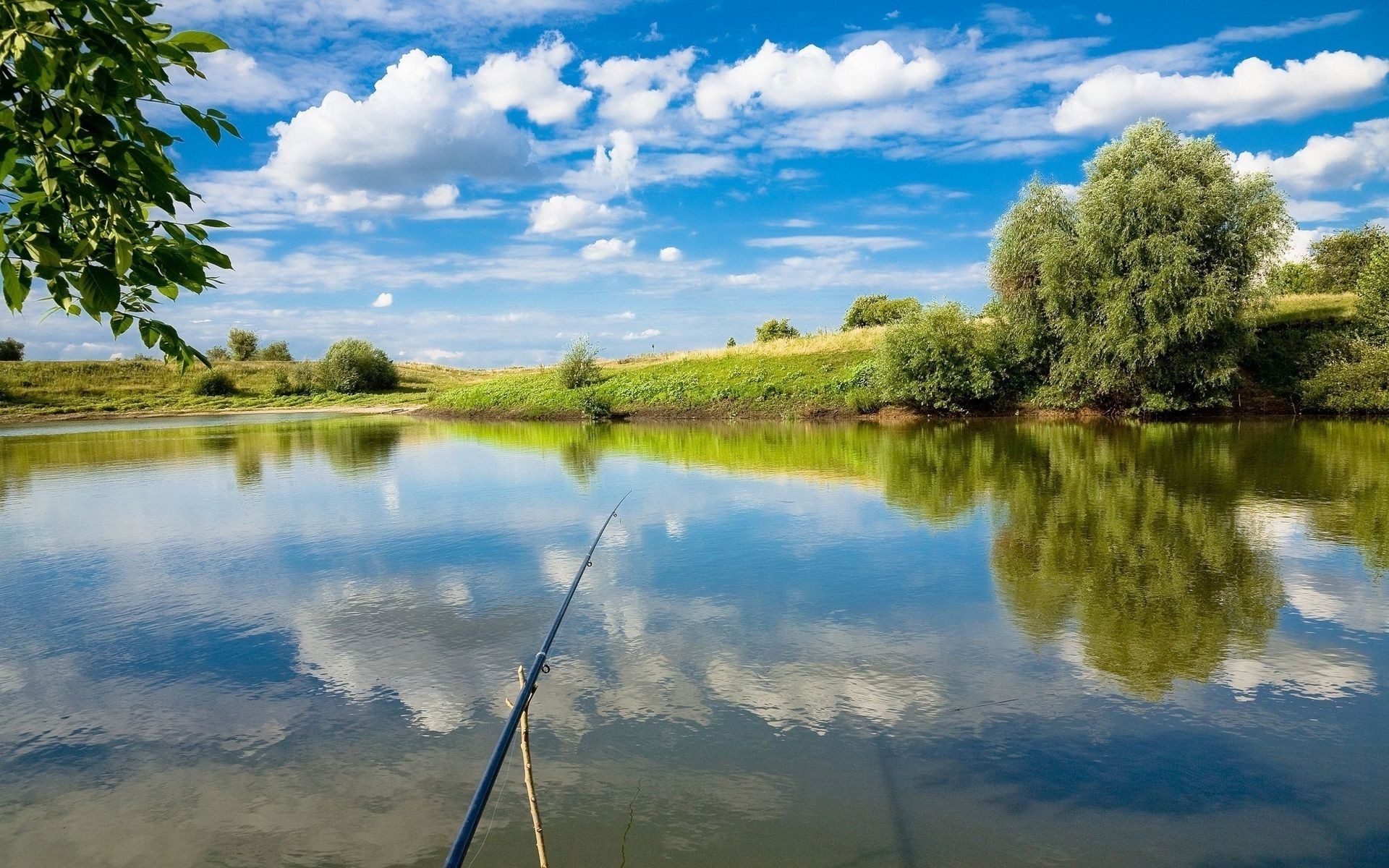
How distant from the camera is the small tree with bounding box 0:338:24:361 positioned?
9238 cm

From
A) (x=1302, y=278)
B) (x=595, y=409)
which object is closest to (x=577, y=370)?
(x=595, y=409)

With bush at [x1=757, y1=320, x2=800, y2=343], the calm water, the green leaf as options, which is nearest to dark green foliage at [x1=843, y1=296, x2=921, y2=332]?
bush at [x1=757, y1=320, x2=800, y2=343]

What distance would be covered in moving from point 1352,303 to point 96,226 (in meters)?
55.8

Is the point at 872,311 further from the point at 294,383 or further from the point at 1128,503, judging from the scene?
the point at 1128,503

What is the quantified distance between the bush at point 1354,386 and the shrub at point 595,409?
3812 cm

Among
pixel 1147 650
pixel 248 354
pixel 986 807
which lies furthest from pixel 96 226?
pixel 248 354

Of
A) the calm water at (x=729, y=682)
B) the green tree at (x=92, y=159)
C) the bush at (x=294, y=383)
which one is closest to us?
the green tree at (x=92, y=159)

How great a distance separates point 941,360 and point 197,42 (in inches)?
1700

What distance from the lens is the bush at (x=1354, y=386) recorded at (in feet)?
119

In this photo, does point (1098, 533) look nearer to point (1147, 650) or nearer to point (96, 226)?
point (1147, 650)

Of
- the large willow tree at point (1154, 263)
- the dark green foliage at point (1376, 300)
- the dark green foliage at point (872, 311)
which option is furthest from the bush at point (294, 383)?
the dark green foliage at point (1376, 300)

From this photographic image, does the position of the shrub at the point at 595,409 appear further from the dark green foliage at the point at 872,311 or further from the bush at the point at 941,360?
the dark green foliage at the point at 872,311

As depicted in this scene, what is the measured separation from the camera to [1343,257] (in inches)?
2825

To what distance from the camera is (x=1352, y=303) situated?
43719 mm
